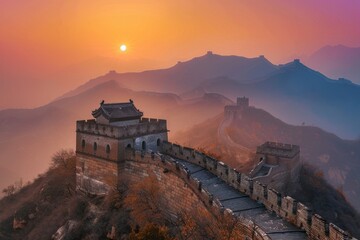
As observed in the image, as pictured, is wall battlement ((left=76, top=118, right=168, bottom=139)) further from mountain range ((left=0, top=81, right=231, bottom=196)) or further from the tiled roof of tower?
mountain range ((left=0, top=81, right=231, bottom=196))

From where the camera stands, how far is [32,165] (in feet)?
421

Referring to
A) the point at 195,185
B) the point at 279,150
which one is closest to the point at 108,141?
the point at 195,185

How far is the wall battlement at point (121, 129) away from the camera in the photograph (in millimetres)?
24328

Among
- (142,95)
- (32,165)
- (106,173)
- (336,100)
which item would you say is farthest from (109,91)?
(106,173)

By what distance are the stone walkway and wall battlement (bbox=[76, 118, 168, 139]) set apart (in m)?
4.61

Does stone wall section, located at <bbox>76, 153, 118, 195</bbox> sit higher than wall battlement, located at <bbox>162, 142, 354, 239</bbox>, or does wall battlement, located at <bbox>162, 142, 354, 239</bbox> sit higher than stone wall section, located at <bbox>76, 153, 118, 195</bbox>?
wall battlement, located at <bbox>162, 142, 354, 239</bbox>

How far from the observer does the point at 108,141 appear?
24641 millimetres

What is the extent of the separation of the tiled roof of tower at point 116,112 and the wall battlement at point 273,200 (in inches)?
175

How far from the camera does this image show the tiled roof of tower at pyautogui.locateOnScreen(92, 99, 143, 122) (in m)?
26.0

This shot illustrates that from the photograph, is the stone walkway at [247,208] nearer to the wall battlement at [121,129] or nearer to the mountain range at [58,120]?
the wall battlement at [121,129]

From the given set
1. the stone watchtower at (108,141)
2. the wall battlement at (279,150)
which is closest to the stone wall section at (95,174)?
the stone watchtower at (108,141)

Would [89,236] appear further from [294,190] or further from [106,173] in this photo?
[294,190]

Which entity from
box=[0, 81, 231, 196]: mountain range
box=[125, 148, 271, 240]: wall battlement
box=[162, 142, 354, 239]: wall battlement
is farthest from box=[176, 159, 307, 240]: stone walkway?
box=[0, 81, 231, 196]: mountain range

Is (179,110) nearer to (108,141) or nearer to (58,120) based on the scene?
(58,120)
